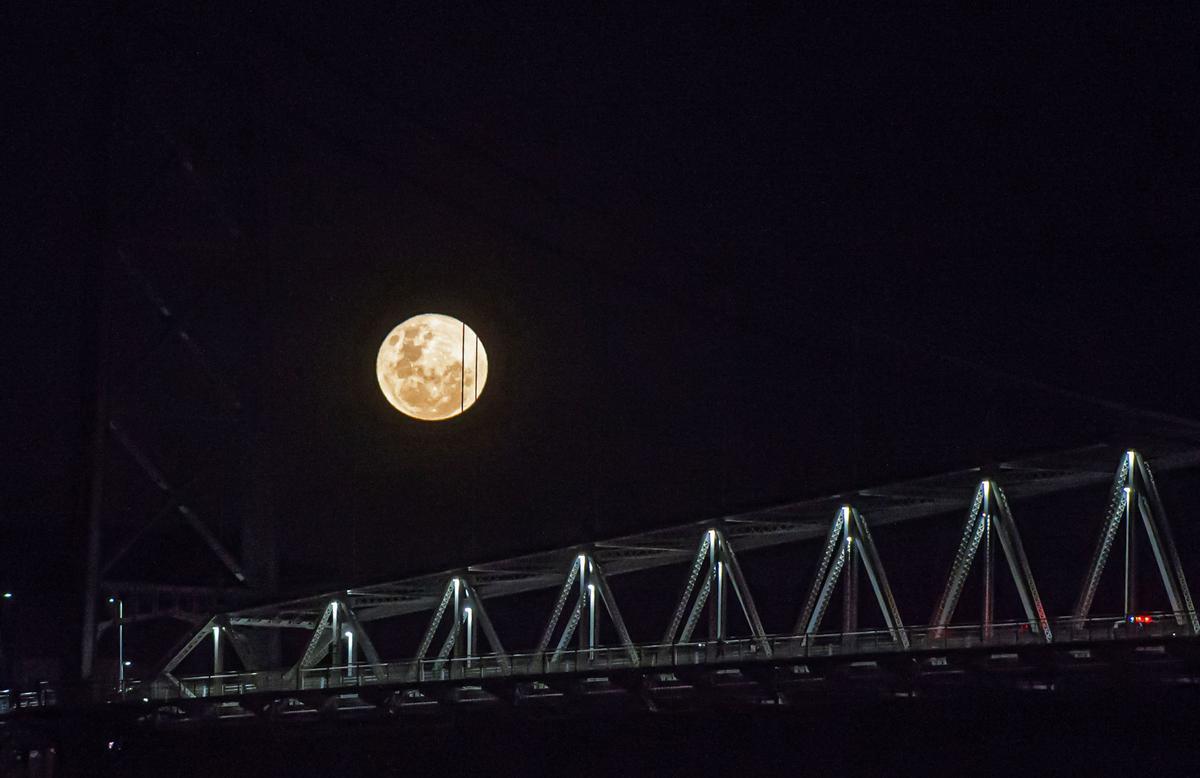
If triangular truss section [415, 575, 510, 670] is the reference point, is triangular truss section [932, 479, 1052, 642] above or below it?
below

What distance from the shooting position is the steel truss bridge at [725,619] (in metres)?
42.2

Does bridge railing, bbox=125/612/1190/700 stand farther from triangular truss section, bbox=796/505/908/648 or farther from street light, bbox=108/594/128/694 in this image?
triangular truss section, bbox=796/505/908/648

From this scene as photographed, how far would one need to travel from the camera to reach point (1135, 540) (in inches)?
1620

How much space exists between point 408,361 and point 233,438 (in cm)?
1376

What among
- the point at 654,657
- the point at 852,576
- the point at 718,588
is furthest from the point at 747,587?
the point at 852,576

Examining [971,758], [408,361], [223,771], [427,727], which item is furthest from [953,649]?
[408,361]

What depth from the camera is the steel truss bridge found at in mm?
42156

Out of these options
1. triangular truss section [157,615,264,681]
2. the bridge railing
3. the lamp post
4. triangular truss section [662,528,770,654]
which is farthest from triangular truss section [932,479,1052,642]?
the lamp post

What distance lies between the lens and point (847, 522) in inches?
1827

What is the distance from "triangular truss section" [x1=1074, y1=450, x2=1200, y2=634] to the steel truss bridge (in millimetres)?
47

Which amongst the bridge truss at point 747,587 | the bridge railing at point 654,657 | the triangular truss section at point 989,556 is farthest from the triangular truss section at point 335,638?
the triangular truss section at point 989,556

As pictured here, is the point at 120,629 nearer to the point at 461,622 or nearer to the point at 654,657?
the point at 461,622

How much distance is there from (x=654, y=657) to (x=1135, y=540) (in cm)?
1420

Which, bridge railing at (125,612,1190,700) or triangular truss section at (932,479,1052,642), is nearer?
triangular truss section at (932,479,1052,642)
